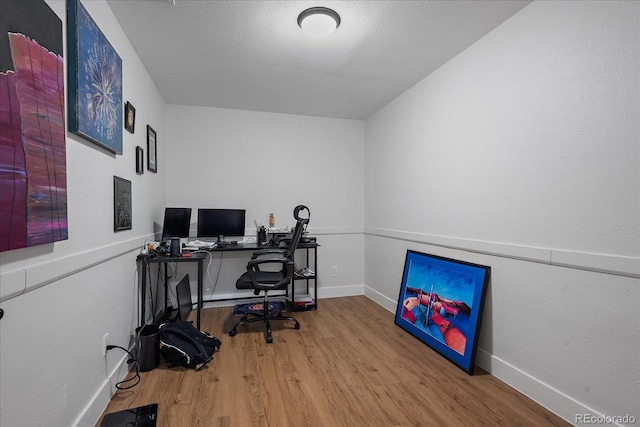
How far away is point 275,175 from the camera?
3885 mm

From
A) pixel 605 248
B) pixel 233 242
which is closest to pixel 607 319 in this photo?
pixel 605 248

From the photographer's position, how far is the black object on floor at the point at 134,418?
1592 millimetres

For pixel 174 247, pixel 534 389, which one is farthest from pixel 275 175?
pixel 534 389

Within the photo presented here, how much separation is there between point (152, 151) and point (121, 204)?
103 cm

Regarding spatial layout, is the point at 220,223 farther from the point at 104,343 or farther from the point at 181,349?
the point at 104,343

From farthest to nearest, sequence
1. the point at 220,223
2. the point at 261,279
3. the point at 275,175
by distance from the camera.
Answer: the point at 275,175, the point at 220,223, the point at 261,279

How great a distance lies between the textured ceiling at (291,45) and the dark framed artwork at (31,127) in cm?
91

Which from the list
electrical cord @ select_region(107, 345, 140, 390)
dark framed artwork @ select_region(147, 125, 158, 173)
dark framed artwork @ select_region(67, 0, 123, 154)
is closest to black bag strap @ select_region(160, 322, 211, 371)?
electrical cord @ select_region(107, 345, 140, 390)

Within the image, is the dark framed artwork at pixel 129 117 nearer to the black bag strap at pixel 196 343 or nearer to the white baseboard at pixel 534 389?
the black bag strap at pixel 196 343

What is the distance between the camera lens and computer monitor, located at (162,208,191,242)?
2.97m

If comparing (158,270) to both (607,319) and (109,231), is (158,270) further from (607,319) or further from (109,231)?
(607,319)

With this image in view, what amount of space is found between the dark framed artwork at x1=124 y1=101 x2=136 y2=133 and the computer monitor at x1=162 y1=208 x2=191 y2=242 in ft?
3.14

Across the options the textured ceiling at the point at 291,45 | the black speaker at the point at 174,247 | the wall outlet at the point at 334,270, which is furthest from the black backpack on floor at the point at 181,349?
the textured ceiling at the point at 291,45

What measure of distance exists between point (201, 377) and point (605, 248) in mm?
2558
